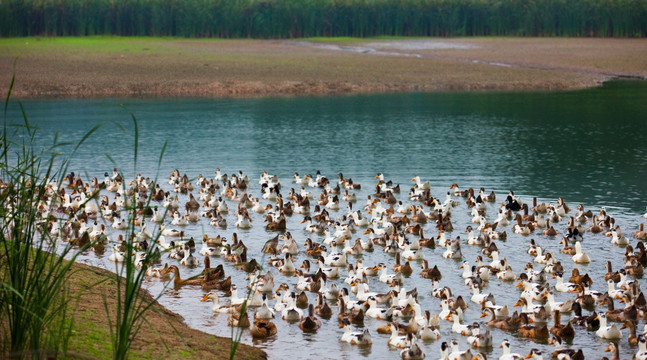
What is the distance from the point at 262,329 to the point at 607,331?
646 cm

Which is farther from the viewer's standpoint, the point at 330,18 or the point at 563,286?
the point at 330,18

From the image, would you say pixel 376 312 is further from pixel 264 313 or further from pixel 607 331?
pixel 607 331

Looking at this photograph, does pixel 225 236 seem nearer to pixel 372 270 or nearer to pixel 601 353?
pixel 372 270

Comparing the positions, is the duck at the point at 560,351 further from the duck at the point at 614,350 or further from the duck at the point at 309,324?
the duck at the point at 309,324

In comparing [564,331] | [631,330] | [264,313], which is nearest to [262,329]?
[264,313]

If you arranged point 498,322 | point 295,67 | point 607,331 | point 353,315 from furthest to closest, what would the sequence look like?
1. point 295,67
2. point 353,315
3. point 498,322
4. point 607,331

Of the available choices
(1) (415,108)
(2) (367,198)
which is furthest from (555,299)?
(1) (415,108)

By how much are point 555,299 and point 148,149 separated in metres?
29.0

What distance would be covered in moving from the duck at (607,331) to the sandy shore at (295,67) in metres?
58.6

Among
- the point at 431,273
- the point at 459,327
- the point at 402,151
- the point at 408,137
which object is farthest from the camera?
the point at 408,137

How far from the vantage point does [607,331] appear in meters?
16.2

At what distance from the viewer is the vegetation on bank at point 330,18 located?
388ft

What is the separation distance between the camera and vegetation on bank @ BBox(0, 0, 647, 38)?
388 feet

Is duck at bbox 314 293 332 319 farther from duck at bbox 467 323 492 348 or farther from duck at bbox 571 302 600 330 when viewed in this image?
duck at bbox 571 302 600 330
